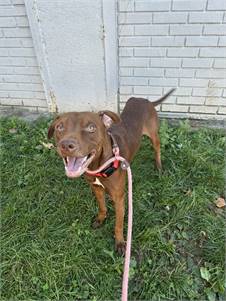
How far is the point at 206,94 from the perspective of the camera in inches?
170

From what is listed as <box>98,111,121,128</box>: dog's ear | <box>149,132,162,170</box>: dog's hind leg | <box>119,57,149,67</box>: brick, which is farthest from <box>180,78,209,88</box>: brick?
<box>98,111,121,128</box>: dog's ear

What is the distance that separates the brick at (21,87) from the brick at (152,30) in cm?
185

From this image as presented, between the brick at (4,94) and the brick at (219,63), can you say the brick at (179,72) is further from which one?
the brick at (4,94)

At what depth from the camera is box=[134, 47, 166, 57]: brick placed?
13.4 feet

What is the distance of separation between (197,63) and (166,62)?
42 centimetres

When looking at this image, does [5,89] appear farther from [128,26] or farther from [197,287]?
[197,287]

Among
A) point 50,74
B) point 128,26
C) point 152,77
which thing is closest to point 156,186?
point 152,77

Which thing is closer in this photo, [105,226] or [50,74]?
[105,226]

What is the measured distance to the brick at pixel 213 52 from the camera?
3924mm

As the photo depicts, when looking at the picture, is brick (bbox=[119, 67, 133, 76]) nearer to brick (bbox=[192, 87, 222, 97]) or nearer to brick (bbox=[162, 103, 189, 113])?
brick (bbox=[162, 103, 189, 113])

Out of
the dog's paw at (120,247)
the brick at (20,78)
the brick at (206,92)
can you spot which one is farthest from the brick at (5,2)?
the dog's paw at (120,247)

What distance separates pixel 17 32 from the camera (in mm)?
4422

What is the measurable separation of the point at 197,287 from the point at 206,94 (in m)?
2.74

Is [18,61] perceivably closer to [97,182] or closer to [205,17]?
[205,17]
